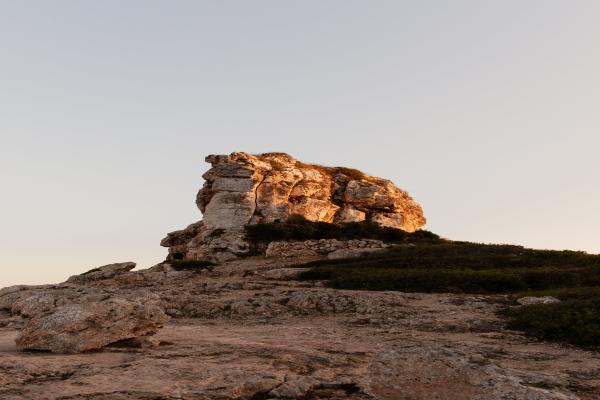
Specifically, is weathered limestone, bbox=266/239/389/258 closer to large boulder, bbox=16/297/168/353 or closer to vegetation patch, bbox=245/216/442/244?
vegetation patch, bbox=245/216/442/244

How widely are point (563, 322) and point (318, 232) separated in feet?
123

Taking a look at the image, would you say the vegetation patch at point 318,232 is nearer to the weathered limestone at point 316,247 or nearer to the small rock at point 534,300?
the weathered limestone at point 316,247

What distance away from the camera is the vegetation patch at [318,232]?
2032 inches

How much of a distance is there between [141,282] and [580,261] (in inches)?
1278

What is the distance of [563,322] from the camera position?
649 inches

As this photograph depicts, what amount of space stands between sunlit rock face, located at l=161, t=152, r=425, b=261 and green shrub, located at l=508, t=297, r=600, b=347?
113 ft

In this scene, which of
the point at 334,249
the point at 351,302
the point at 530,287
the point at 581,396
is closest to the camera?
the point at 581,396

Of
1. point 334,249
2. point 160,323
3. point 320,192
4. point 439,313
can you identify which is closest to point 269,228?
point 334,249

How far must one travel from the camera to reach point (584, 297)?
2173 cm

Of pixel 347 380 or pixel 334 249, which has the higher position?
pixel 334 249

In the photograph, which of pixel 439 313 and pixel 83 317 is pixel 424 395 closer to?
pixel 83 317

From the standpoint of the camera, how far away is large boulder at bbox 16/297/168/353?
12.0m

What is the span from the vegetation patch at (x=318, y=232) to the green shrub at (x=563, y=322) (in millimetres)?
33593

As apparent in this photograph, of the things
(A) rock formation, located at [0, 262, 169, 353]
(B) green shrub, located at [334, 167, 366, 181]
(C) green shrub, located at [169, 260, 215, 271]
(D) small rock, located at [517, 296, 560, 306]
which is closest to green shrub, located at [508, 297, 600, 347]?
(D) small rock, located at [517, 296, 560, 306]
